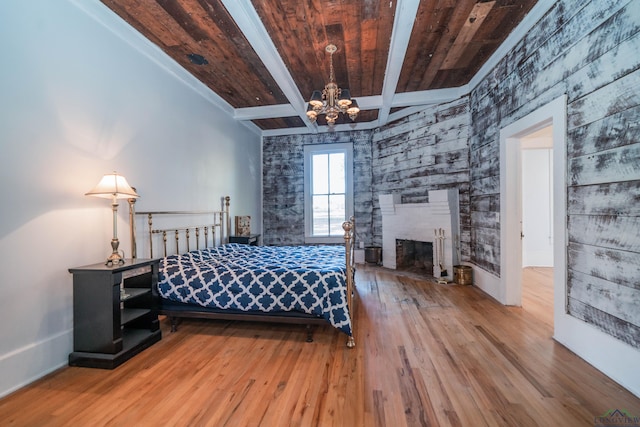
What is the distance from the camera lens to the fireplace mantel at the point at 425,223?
4.29 meters

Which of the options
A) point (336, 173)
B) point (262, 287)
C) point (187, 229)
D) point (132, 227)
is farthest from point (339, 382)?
point (336, 173)

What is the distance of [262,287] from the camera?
98.8 inches

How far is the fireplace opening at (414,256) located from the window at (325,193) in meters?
1.36

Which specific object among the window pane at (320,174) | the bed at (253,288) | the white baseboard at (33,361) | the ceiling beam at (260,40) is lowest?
the white baseboard at (33,361)

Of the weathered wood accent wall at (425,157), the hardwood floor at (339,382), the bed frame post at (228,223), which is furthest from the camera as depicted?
the bed frame post at (228,223)

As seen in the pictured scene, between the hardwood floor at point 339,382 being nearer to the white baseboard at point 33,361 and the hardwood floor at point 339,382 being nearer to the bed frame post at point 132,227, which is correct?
the white baseboard at point 33,361

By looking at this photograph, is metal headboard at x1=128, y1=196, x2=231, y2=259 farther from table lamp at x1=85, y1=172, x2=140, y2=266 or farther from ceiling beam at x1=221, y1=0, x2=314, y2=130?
ceiling beam at x1=221, y1=0, x2=314, y2=130

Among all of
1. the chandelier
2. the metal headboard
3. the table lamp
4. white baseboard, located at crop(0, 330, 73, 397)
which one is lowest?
white baseboard, located at crop(0, 330, 73, 397)

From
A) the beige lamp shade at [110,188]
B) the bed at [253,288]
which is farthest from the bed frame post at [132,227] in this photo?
the beige lamp shade at [110,188]

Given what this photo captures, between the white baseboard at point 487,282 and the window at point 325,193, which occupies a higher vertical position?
the window at point 325,193

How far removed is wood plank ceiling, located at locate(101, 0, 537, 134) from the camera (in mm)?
2461

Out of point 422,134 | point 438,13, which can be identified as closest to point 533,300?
point 422,134

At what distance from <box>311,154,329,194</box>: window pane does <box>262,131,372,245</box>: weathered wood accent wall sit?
0.28m

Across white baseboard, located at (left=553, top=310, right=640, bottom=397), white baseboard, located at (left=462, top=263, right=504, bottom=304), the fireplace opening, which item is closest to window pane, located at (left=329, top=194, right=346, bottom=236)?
the fireplace opening
